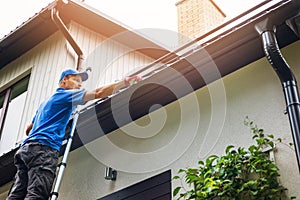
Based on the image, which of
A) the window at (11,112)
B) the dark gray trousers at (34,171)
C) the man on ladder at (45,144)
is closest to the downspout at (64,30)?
the window at (11,112)

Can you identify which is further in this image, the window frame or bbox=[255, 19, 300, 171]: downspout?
the window frame

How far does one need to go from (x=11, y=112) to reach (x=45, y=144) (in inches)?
129

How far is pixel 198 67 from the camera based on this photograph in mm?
4559

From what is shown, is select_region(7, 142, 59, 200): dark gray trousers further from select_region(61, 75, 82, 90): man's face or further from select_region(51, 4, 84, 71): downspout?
select_region(51, 4, 84, 71): downspout

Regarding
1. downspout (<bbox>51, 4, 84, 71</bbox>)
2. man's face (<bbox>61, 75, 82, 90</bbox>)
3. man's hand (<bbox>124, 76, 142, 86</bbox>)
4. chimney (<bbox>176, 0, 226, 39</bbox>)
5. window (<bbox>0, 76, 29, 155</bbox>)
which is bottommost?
man's hand (<bbox>124, 76, 142, 86</bbox>)

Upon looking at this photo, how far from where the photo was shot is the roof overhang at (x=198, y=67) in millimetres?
4176

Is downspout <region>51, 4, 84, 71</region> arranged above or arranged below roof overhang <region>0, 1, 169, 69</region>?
below

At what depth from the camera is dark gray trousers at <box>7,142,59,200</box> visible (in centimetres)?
424

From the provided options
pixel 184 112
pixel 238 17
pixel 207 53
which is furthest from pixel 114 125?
pixel 238 17

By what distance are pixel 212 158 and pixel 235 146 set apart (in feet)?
0.78

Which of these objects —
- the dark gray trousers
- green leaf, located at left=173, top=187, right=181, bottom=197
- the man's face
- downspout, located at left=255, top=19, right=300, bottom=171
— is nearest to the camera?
downspout, located at left=255, top=19, right=300, bottom=171

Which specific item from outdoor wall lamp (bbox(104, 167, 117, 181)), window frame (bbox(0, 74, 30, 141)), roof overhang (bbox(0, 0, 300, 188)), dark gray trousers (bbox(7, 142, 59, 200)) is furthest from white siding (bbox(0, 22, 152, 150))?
dark gray trousers (bbox(7, 142, 59, 200))

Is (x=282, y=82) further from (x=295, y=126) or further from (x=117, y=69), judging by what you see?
(x=117, y=69)

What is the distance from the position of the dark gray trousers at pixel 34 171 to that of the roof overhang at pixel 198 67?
903mm
